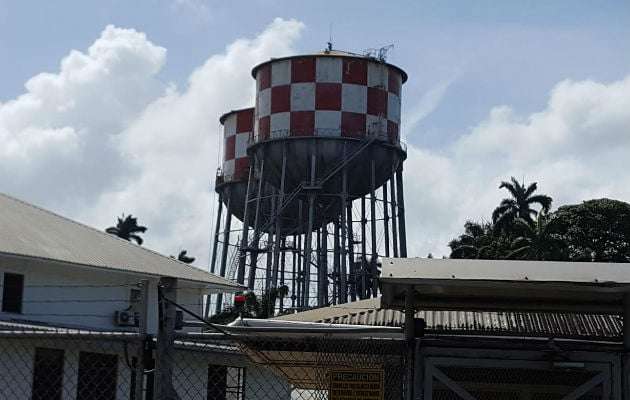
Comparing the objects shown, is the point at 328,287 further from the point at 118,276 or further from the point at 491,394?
the point at 491,394

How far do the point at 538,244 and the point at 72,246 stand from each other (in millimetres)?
25234

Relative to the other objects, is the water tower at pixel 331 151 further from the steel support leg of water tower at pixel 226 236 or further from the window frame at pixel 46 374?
the window frame at pixel 46 374

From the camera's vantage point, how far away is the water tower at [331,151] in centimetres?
4591

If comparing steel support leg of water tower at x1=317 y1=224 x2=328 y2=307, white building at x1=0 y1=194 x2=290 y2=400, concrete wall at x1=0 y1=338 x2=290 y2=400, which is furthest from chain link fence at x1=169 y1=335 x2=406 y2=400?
steel support leg of water tower at x1=317 y1=224 x2=328 y2=307

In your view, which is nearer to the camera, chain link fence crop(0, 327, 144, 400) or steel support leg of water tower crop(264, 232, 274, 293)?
chain link fence crop(0, 327, 144, 400)

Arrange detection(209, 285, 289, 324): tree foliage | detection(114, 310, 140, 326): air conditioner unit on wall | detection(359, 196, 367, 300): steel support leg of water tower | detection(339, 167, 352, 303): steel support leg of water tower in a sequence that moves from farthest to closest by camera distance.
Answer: detection(359, 196, 367, 300): steel support leg of water tower → detection(339, 167, 352, 303): steel support leg of water tower → detection(209, 285, 289, 324): tree foliage → detection(114, 310, 140, 326): air conditioner unit on wall

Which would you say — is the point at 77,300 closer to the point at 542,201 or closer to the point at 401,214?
the point at 401,214

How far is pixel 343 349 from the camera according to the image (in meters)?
7.48

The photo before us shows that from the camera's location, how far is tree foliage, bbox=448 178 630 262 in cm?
5091

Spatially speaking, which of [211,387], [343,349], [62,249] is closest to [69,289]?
[62,249]

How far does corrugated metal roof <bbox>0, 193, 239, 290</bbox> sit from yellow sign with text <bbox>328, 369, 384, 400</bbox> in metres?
17.0

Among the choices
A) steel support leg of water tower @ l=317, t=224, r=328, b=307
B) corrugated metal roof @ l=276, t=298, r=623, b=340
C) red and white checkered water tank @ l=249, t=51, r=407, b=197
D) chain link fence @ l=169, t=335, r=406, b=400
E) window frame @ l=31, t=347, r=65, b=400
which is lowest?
chain link fence @ l=169, t=335, r=406, b=400

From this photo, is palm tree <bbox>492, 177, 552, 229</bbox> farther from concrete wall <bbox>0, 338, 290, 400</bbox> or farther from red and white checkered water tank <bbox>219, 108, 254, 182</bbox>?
concrete wall <bbox>0, 338, 290, 400</bbox>

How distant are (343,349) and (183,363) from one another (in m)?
13.8
